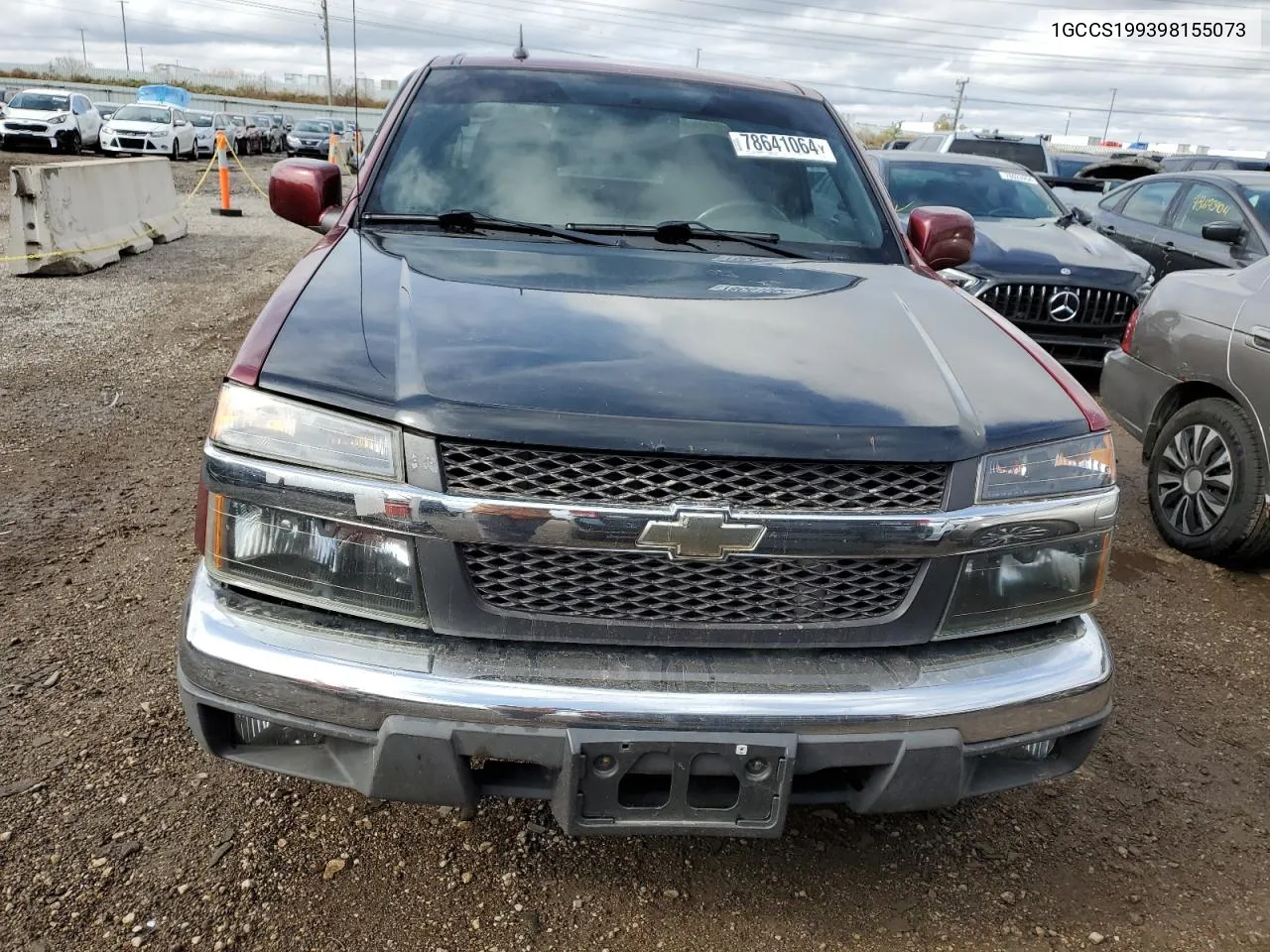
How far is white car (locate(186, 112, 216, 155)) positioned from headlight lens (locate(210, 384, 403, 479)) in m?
30.4

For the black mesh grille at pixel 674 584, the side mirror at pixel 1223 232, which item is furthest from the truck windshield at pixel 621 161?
the side mirror at pixel 1223 232

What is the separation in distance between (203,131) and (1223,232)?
29.3 metres

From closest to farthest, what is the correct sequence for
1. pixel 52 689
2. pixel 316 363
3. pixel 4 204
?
pixel 316 363
pixel 52 689
pixel 4 204

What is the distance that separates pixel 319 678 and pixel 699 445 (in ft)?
2.67

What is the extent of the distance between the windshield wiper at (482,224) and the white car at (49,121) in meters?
26.6

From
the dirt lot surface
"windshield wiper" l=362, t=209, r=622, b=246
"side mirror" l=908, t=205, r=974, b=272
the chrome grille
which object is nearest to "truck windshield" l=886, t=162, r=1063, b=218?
the chrome grille

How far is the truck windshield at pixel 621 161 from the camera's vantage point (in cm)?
309

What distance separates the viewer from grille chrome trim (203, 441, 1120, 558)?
1818 mm

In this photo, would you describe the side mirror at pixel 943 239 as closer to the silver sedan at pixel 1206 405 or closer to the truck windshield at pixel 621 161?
the truck windshield at pixel 621 161

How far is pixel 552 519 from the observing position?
1817 millimetres

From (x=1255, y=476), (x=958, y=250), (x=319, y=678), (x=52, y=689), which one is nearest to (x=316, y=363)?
(x=319, y=678)

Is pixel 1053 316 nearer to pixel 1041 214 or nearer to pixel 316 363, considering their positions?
pixel 1041 214

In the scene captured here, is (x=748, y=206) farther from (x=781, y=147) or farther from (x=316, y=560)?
(x=316, y=560)

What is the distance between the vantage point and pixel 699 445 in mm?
1817
